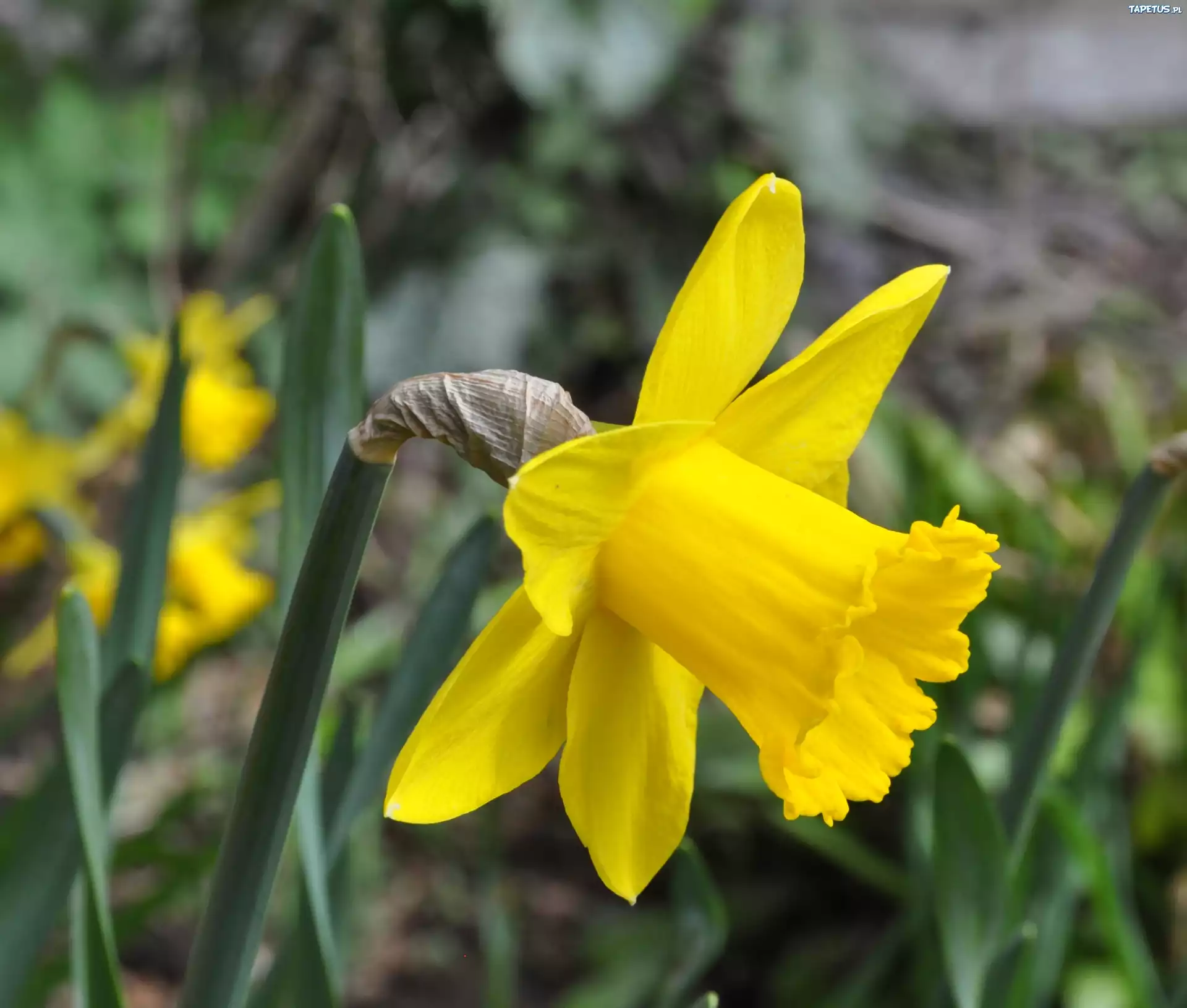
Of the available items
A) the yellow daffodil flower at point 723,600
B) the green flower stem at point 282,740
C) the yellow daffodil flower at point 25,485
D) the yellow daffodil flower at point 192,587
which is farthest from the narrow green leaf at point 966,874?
the yellow daffodil flower at point 25,485

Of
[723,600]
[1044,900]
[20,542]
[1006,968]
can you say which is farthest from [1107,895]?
[20,542]

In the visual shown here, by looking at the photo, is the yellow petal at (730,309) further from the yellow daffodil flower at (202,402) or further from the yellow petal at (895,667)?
the yellow daffodil flower at (202,402)

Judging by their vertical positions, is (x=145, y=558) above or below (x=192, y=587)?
above

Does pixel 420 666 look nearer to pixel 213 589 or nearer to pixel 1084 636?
pixel 1084 636

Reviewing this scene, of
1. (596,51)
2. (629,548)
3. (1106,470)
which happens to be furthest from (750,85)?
(629,548)

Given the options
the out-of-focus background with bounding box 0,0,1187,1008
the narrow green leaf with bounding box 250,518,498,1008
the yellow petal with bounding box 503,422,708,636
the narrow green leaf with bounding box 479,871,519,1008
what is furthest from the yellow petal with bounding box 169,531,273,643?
the yellow petal with bounding box 503,422,708,636

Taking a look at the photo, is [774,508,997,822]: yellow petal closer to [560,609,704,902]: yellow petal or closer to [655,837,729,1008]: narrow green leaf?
[560,609,704,902]: yellow petal
